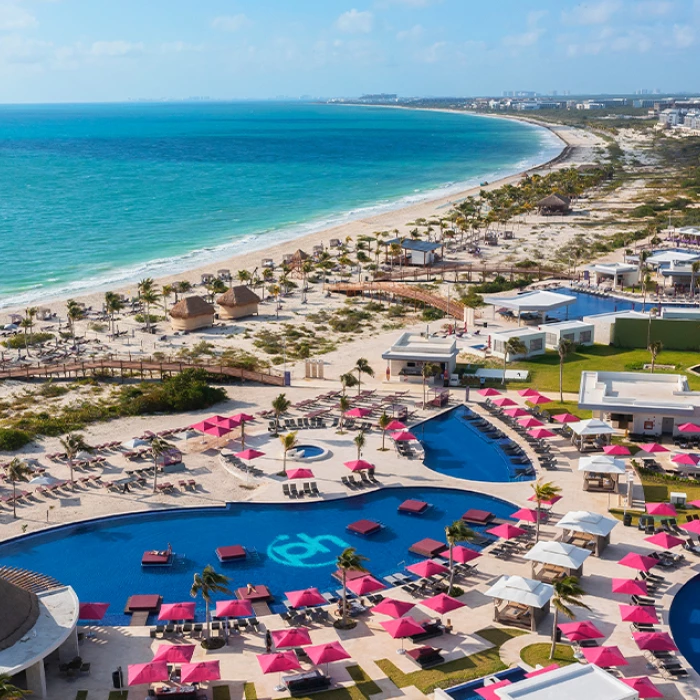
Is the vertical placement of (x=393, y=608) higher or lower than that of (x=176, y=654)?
higher

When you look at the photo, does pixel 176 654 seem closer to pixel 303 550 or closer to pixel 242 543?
pixel 303 550

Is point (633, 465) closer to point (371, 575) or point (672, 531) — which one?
point (672, 531)

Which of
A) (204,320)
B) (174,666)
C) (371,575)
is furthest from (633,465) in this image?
(204,320)

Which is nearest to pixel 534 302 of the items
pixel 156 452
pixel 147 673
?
pixel 156 452

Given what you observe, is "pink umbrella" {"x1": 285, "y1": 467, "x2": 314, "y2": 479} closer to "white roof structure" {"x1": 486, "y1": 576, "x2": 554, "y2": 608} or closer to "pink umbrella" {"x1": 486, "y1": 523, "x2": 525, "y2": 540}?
"pink umbrella" {"x1": 486, "y1": 523, "x2": 525, "y2": 540}

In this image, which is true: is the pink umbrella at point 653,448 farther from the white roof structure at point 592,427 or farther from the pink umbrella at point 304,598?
the pink umbrella at point 304,598

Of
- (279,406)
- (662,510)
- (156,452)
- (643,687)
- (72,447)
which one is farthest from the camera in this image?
(279,406)

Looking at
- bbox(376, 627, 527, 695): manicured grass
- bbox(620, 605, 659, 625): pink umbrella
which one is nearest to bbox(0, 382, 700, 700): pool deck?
bbox(376, 627, 527, 695): manicured grass
